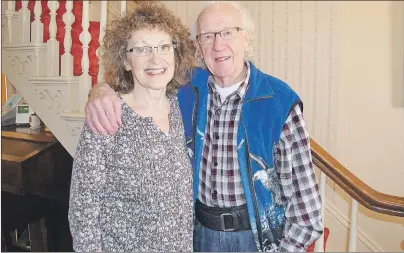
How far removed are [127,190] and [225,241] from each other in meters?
0.36

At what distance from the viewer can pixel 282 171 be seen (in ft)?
A: 3.47

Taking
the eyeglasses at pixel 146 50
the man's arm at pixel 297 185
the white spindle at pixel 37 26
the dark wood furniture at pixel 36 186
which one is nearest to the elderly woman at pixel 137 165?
the eyeglasses at pixel 146 50

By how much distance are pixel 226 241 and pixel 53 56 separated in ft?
3.23

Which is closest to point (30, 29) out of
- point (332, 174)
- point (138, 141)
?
point (138, 141)

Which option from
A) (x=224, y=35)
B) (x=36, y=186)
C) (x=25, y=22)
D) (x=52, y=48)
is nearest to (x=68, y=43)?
(x=52, y=48)

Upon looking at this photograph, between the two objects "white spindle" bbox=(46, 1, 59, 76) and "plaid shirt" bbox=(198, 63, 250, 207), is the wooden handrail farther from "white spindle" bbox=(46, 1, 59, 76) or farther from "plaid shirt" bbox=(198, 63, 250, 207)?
"white spindle" bbox=(46, 1, 59, 76)

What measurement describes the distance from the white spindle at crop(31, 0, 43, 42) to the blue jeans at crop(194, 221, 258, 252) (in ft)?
3.17

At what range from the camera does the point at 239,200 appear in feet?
3.58

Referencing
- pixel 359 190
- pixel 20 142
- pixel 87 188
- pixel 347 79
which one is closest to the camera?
pixel 87 188

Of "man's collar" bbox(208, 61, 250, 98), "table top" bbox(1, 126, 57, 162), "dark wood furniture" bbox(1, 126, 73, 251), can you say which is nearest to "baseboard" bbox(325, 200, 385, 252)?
"man's collar" bbox(208, 61, 250, 98)

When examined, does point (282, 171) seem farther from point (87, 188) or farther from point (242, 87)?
point (87, 188)

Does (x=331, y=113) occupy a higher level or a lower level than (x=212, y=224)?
higher

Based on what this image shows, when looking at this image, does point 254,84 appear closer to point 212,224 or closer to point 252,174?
point 252,174

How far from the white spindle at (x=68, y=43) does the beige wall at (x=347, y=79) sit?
1014 mm
